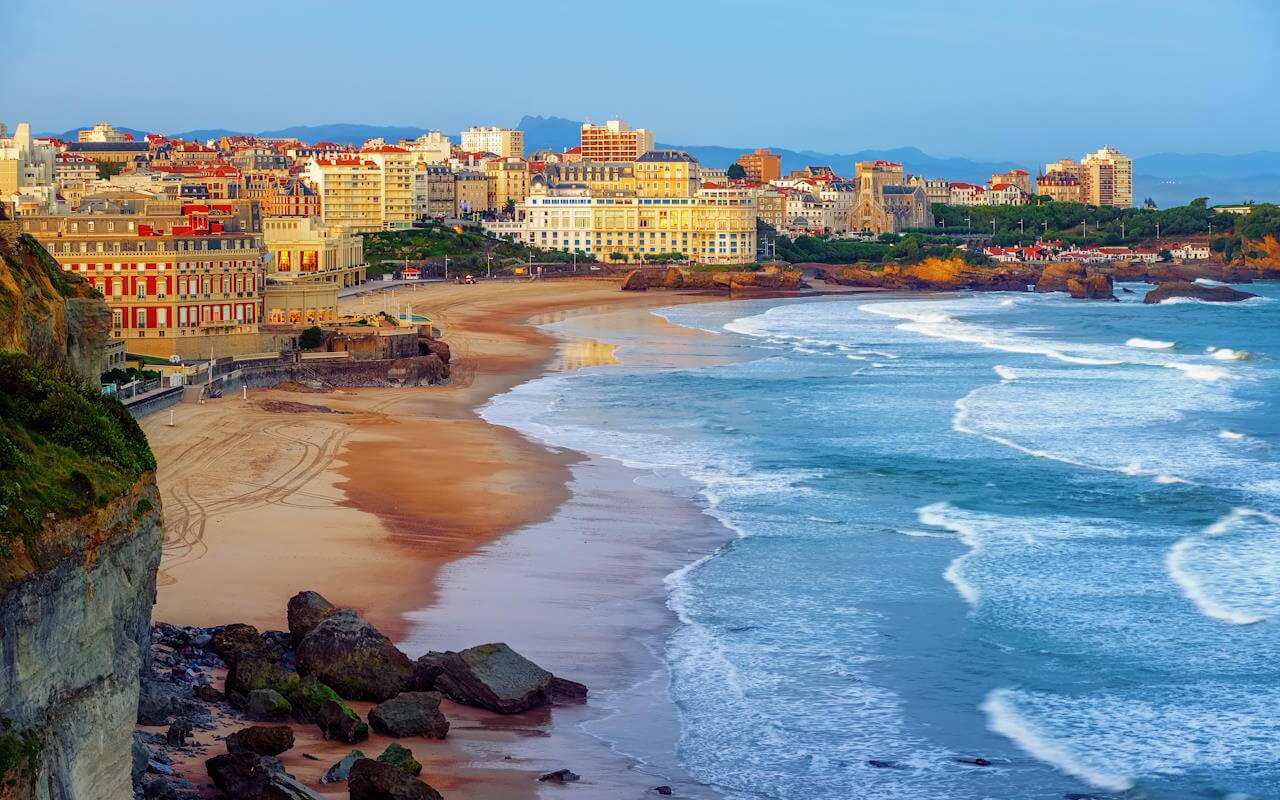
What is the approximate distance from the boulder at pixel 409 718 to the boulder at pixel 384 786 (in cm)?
197

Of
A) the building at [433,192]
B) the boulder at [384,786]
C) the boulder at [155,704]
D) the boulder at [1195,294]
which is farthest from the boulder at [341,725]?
the building at [433,192]

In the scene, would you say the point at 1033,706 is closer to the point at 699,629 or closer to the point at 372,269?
the point at 699,629

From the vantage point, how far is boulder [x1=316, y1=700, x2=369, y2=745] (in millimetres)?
14578

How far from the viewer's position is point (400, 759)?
13.6 meters

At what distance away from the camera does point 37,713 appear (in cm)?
961

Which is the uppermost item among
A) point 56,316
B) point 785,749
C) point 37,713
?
point 56,316

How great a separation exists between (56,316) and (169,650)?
132 inches

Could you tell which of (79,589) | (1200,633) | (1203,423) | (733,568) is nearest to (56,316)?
(79,589)

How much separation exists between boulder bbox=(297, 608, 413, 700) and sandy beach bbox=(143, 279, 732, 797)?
654 millimetres

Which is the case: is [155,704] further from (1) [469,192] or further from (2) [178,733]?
(1) [469,192]

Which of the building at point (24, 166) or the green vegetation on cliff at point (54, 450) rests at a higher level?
the building at point (24, 166)

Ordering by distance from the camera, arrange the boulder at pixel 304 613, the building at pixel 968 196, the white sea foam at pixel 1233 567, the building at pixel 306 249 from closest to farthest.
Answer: the boulder at pixel 304 613
the white sea foam at pixel 1233 567
the building at pixel 306 249
the building at pixel 968 196

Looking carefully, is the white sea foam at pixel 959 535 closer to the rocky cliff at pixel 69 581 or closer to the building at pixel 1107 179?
the rocky cliff at pixel 69 581

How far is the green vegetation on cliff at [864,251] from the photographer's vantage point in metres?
105
